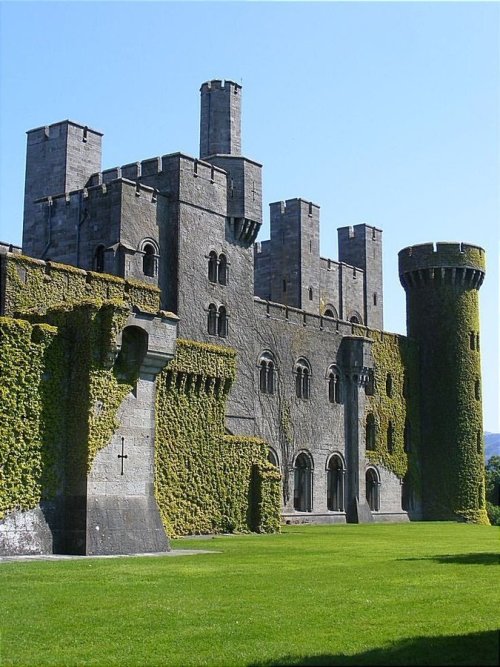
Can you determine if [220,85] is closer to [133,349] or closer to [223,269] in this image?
[223,269]

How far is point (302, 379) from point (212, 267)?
28.7ft

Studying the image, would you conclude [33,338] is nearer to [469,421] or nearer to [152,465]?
[152,465]

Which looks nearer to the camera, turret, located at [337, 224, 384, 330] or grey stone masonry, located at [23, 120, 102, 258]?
grey stone masonry, located at [23, 120, 102, 258]

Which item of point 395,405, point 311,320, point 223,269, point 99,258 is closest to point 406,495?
point 395,405

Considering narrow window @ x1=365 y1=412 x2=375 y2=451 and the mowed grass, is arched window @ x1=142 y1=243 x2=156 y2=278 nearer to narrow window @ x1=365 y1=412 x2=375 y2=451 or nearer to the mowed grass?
the mowed grass

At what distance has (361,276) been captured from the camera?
6044 cm

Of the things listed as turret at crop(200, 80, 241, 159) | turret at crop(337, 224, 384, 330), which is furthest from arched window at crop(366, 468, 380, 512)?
turret at crop(200, 80, 241, 159)

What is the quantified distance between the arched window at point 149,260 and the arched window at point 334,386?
13575 millimetres

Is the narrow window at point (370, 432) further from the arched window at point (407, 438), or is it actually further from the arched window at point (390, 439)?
the arched window at point (407, 438)

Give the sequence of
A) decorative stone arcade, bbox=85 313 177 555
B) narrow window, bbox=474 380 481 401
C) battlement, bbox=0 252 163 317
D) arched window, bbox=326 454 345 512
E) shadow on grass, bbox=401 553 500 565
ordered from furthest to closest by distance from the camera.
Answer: narrow window, bbox=474 380 481 401, arched window, bbox=326 454 345 512, battlement, bbox=0 252 163 317, decorative stone arcade, bbox=85 313 177 555, shadow on grass, bbox=401 553 500 565

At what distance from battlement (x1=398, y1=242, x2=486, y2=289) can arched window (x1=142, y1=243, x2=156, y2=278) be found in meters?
22.2

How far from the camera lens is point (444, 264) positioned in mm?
56812

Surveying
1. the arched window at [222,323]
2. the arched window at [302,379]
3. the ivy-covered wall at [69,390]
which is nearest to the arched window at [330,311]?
the arched window at [302,379]

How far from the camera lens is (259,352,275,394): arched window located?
1781 inches
